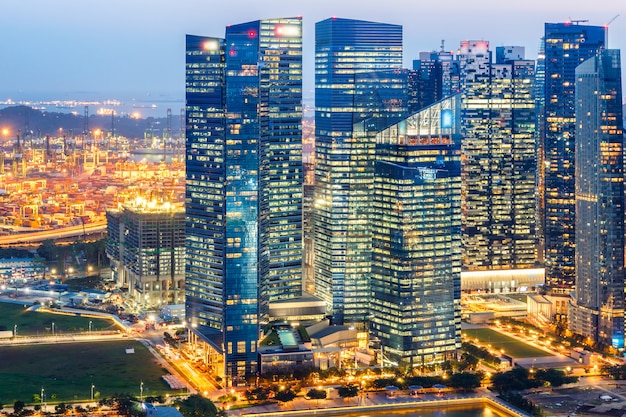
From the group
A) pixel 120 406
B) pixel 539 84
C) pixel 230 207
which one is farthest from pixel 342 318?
pixel 539 84

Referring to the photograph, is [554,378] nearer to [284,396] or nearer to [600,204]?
[600,204]

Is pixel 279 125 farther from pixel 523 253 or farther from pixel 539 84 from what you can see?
pixel 539 84

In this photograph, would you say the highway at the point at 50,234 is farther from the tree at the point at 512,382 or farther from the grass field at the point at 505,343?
the tree at the point at 512,382

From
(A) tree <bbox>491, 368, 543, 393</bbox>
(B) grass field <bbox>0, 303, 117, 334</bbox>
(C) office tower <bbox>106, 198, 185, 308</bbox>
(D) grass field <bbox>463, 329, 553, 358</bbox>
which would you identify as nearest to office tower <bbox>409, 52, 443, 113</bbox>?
(C) office tower <bbox>106, 198, 185, 308</bbox>

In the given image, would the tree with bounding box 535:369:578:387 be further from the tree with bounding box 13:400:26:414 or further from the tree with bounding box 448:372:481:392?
the tree with bounding box 13:400:26:414

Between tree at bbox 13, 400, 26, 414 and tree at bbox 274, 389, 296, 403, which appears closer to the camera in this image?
tree at bbox 13, 400, 26, 414

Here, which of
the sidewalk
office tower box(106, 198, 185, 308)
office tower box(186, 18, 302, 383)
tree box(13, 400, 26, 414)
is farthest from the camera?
office tower box(106, 198, 185, 308)

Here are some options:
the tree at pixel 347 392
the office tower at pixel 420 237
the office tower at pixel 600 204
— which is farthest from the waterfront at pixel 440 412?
the office tower at pixel 600 204
